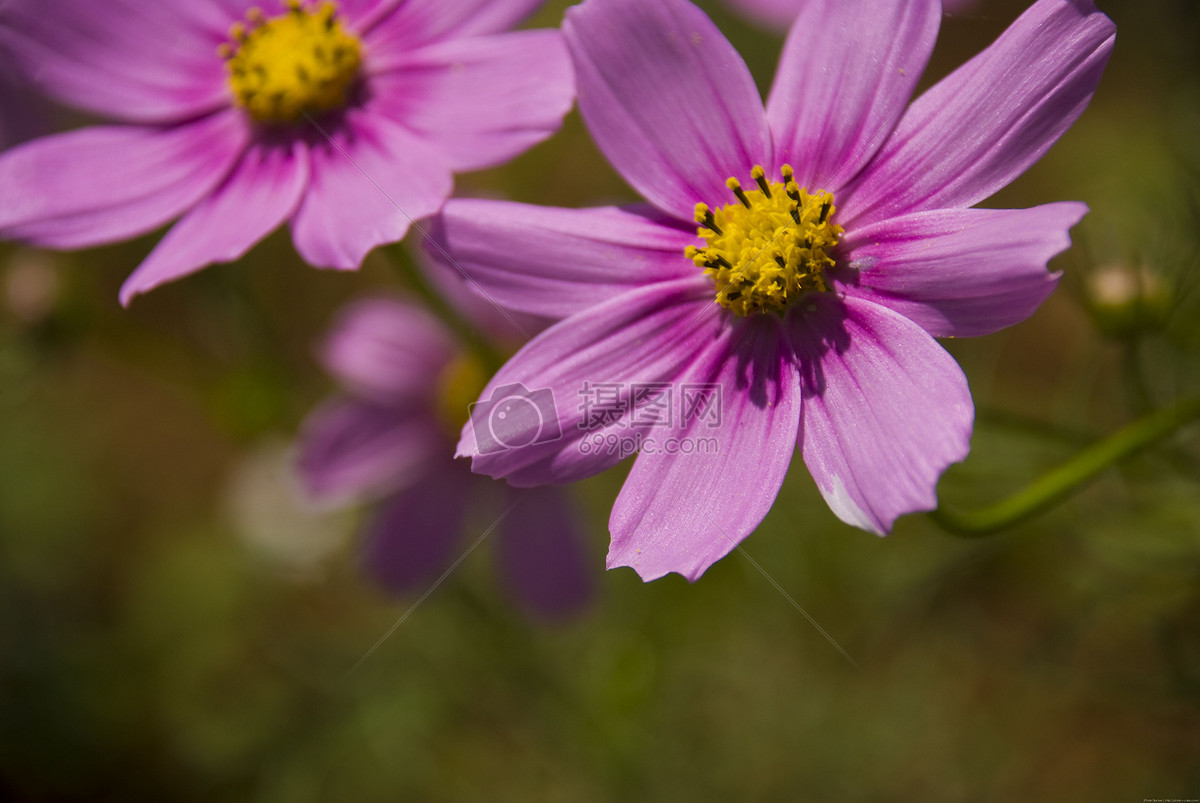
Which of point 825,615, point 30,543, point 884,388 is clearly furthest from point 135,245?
point 884,388

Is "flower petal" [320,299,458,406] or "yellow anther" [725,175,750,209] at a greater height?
"yellow anther" [725,175,750,209]

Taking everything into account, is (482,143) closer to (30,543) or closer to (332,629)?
(332,629)

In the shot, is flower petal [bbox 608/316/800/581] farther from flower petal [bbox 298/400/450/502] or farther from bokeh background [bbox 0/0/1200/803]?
flower petal [bbox 298/400/450/502]

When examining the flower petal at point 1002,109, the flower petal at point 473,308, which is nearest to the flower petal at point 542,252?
the flower petal at point 1002,109

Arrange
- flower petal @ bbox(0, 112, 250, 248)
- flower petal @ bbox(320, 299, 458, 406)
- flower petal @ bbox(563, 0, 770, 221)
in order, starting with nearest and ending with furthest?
flower petal @ bbox(563, 0, 770, 221) → flower petal @ bbox(0, 112, 250, 248) → flower petal @ bbox(320, 299, 458, 406)

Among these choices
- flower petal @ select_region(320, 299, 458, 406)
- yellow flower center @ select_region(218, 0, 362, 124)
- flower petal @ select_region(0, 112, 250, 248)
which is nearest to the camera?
flower petal @ select_region(0, 112, 250, 248)

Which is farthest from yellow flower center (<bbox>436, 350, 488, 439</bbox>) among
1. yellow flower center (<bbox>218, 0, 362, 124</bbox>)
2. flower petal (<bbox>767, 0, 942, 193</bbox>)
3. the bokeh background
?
flower petal (<bbox>767, 0, 942, 193</bbox>)
